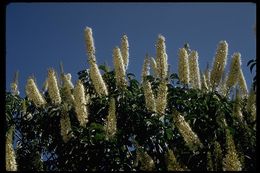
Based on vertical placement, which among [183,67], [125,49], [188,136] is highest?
[125,49]

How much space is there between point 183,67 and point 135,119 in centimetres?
124

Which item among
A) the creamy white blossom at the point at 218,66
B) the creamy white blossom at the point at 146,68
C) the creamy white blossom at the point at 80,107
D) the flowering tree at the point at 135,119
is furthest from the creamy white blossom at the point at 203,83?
the creamy white blossom at the point at 80,107

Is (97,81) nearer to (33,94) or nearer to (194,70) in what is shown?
(33,94)

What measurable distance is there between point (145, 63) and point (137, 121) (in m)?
1.91

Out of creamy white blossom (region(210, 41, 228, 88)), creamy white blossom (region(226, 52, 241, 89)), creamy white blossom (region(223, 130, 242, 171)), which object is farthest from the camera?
creamy white blossom (region(210, 41, 228, 88))

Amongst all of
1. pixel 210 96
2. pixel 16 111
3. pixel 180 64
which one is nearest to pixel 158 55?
pixel 180 64

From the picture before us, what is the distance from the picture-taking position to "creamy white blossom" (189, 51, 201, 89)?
7.19 m

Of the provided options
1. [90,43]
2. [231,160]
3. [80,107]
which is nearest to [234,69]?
[80,107]

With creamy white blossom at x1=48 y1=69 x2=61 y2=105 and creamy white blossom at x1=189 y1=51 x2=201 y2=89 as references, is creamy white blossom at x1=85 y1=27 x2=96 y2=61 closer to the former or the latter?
creamy white blossom at x1=48 y1=69 x2=61 y2=105

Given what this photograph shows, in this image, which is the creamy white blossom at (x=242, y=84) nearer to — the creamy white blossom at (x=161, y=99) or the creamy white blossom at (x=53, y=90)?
the creamy white blossom at (x=161, y=99)

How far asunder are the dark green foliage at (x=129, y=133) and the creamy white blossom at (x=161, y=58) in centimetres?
24

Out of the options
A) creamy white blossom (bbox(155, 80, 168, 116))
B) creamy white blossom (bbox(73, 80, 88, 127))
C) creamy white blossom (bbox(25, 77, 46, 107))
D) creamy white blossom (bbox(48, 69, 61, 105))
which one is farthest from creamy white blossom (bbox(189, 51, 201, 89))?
creamy white blossom (bbox(25, 77, 46, 107))

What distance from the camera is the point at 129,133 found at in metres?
6.13

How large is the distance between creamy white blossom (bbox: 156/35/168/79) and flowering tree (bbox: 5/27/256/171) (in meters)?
0.01
